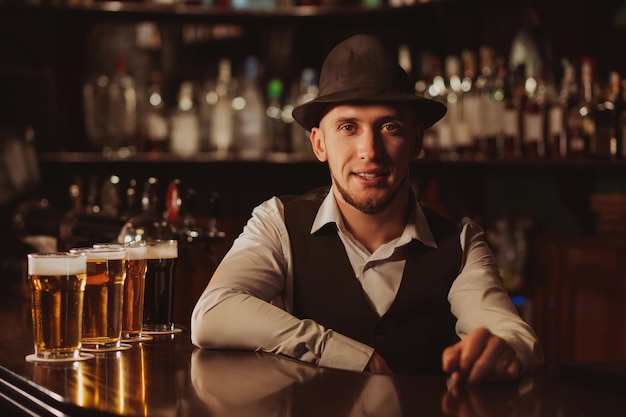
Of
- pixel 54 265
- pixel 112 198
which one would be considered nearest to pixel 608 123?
pixel 112 198

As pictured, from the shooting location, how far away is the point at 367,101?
224 cm

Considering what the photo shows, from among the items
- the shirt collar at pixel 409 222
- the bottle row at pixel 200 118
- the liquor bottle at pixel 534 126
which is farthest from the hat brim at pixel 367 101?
the bottle row at pixel 200 118

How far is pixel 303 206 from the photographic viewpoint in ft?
7.97

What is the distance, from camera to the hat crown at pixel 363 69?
7.34ft

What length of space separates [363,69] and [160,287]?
0.64 meters

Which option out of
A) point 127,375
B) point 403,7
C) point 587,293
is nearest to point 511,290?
point 587,293

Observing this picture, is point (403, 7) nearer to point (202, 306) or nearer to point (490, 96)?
point (490, 96)

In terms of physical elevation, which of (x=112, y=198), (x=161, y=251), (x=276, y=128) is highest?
(x=276, y=128)

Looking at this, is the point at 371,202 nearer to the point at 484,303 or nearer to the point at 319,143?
the point at 319,143

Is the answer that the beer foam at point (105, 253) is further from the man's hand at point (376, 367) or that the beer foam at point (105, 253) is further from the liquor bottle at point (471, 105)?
the liquor bottle at point (471, 105)

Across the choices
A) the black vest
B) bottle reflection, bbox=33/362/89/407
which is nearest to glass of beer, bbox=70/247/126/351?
bottle reflection, bbox=33/362/89/407

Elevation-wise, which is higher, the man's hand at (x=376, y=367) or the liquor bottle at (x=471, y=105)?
the liquor bottle at (x=471, y=105)

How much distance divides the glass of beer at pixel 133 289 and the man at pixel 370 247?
12cm

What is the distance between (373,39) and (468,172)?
7.87 ft
